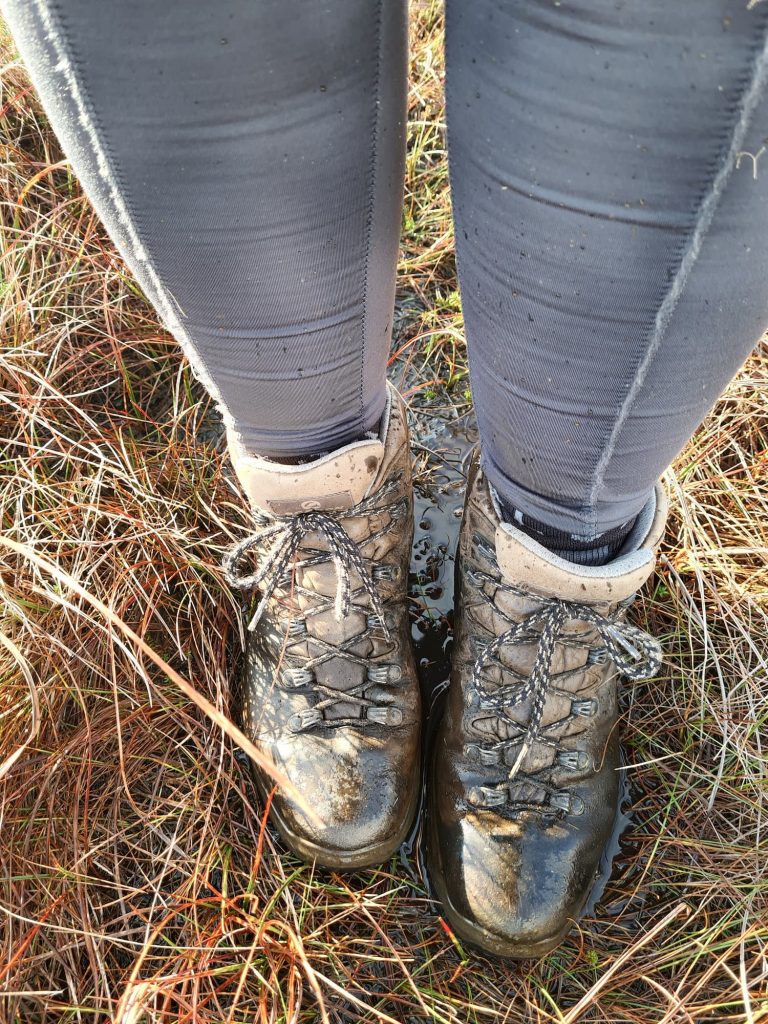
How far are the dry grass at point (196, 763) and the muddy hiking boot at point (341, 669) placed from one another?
97 millimetres

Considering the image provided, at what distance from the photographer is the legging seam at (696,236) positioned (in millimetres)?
459

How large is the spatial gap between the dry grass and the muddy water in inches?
0.9

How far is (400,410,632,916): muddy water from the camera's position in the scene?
1109 mm

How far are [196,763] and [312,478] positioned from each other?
50 cm

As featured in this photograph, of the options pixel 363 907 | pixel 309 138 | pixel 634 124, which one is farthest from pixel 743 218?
pixel 363 907

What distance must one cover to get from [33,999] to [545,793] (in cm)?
68

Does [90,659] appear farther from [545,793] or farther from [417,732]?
[545,793]

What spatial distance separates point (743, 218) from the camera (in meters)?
0.53

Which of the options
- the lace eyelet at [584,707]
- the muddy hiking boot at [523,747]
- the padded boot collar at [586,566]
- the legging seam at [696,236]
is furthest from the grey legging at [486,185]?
the lace eyelet at [584,707]

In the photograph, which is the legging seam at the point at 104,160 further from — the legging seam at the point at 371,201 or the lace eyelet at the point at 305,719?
the lace eyelet at the point at 305,719

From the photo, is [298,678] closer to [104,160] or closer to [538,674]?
[538,674]

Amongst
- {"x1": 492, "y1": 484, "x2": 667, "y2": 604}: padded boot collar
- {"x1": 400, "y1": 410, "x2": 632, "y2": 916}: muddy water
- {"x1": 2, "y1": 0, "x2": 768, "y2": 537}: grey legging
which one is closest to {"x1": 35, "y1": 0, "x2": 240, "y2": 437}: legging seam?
{"x1": 2, "y1": 0, "x2": 768, "y2": 537}: grey legging

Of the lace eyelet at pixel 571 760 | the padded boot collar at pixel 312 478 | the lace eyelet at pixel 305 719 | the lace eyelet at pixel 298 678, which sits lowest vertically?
the lace eyelet at pixel 571 760

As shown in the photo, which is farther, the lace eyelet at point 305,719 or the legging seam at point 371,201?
the lace eyelet at point 305,719
